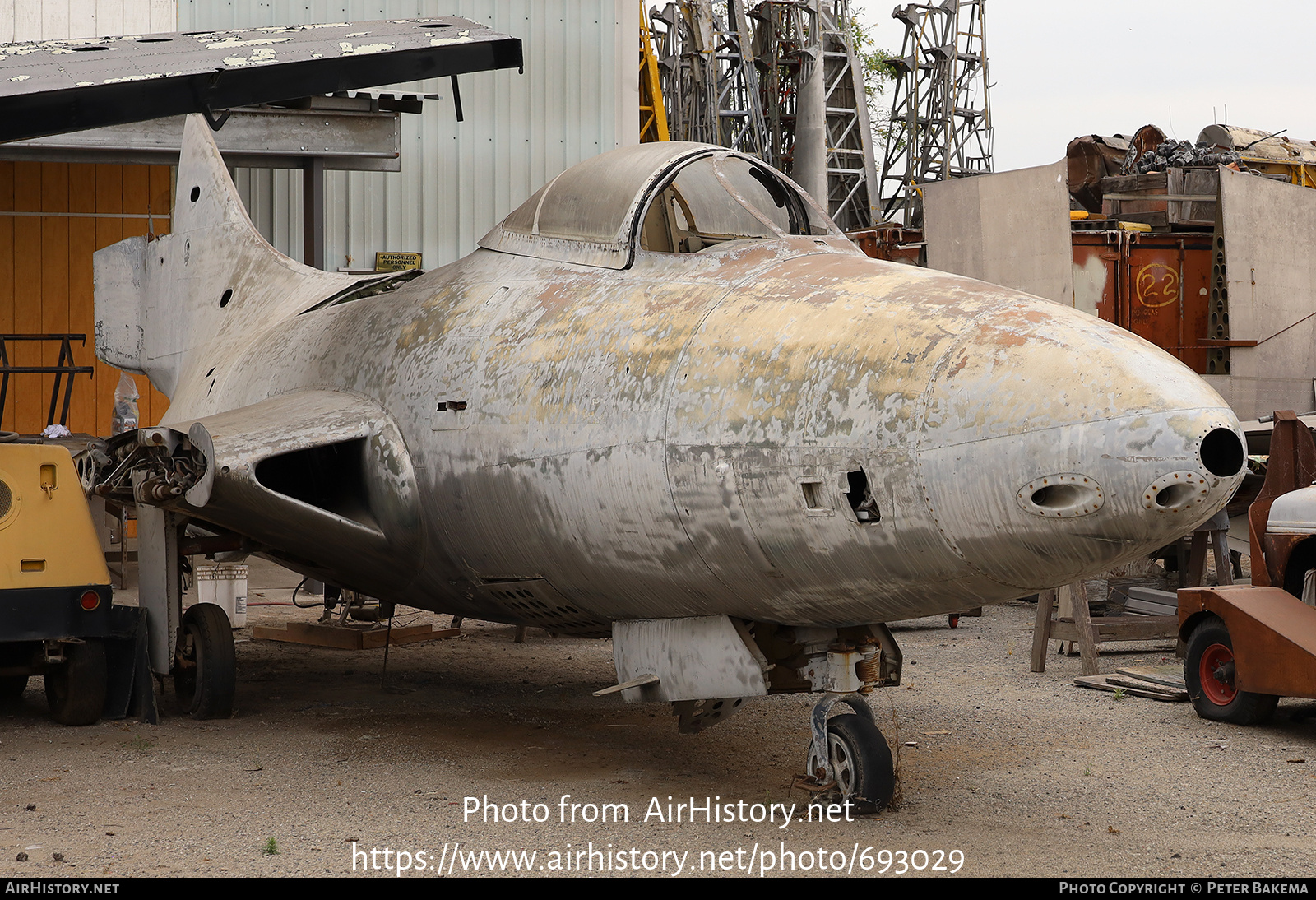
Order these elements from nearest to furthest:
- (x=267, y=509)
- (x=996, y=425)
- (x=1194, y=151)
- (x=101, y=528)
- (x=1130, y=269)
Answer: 1. (x=996, y=425)
2. (x=267, y=509)
3. (x=101, y=528)
4. (x=1130, y=269)
5. (x=1194, y=151)

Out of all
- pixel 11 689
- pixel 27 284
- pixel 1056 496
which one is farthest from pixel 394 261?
pixel 1056 496

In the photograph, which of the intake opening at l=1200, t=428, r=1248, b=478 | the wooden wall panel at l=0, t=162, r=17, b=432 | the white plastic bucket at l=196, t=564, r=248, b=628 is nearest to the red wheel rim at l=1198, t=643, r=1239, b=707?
the intake opening at l=1200, t=428, r=1248, b=478

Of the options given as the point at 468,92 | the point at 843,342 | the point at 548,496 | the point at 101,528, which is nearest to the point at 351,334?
the point at 548,496

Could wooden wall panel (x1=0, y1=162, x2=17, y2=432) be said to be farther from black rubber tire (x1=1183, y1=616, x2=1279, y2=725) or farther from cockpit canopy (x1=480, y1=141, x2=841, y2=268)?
black rubber tire (x1=1183, y1=616, x2=1279, y2=725)

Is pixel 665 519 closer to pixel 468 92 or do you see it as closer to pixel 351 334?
pixel 351 334

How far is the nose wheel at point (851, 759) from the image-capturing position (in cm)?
521

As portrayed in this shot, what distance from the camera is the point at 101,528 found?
1383cm

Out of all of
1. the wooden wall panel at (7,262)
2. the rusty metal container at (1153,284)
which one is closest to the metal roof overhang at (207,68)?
the wooden wall panel at (7,262)

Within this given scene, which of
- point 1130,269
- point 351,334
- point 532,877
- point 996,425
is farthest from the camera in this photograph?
point 1130,269

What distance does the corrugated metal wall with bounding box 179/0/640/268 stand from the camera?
15.4 meters

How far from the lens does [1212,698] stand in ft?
25.2

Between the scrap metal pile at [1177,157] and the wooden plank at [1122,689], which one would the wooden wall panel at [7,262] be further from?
the scrap metal pile at [1177,157]

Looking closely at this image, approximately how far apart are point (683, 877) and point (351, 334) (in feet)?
12.1
